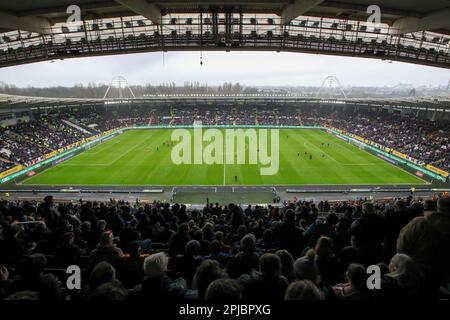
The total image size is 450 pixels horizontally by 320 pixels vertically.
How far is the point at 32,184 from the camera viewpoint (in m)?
30.3

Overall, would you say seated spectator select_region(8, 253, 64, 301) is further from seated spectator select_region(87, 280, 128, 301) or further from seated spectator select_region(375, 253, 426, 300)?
seated spectator select_region(375, 253, 426, 300)

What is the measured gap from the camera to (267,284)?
3059 millimetres

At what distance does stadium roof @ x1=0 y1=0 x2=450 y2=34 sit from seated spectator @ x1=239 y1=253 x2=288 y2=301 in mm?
8886

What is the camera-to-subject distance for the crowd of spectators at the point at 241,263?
3.03 m

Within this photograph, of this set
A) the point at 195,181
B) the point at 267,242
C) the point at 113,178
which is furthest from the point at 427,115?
the point at 267,242

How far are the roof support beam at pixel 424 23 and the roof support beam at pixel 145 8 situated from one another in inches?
434

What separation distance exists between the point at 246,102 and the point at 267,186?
184ft

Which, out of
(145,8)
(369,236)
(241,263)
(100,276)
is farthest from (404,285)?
(145,8)

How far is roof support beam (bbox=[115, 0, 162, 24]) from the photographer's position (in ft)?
31.1

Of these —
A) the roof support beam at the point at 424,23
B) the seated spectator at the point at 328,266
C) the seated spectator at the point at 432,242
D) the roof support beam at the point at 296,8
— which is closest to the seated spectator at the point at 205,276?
the seated spectator at the point at 328,266

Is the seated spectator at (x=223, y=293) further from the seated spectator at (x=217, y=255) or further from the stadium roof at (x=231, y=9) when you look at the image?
the stadium roof at (x=231, y=9)

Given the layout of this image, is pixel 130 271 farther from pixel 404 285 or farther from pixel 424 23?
pixel 424 23

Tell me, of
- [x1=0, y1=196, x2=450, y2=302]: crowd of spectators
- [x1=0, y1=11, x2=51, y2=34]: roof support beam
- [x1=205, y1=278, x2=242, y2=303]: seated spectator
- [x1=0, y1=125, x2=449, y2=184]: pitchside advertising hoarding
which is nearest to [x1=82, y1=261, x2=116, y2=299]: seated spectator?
[x1=0, y1=196, x2=450, y2=302]: crowd of spectators
